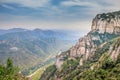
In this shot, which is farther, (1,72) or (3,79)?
(1,72)
